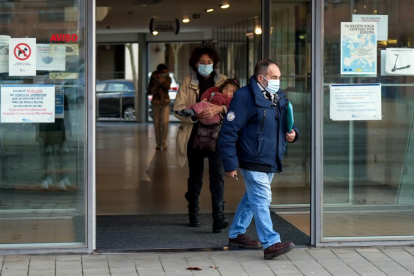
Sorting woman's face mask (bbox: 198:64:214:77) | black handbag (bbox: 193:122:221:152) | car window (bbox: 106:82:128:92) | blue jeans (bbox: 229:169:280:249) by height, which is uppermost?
car window (bbox: 106:82:128:92)

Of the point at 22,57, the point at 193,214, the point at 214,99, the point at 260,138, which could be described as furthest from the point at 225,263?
the point at 22,57

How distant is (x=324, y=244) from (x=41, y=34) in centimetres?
299

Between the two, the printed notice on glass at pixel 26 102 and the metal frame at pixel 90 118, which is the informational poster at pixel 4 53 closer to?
the printed notice on glass at pixel 26 102

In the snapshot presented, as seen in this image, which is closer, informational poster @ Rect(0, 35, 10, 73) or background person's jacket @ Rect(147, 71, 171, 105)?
informational poster @ Rect(0, 35, 10, 73)

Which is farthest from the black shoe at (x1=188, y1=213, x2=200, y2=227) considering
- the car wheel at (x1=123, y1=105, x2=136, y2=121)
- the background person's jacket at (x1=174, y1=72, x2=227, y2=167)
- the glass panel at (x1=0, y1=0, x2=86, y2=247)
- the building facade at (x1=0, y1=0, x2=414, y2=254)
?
the car wheel at (x1=123, y1=105, x2=136, y2=121)

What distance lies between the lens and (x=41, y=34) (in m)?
6.21

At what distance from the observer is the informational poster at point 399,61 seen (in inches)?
266

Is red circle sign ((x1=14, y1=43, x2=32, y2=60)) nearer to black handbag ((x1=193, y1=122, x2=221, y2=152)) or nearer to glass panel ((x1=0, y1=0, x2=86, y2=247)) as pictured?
A: glass panel ((x1=0, y1=0, x2=86, y2=247))

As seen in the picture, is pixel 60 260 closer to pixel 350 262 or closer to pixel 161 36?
pixel 350 262

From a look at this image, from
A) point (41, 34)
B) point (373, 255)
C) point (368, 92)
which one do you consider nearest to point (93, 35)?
point (41, 34)

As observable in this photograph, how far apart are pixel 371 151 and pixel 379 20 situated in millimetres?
1322

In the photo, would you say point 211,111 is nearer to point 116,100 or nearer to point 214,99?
point 214,99

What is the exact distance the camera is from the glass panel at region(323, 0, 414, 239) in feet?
21.8

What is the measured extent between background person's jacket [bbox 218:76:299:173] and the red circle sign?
5.63 feet
